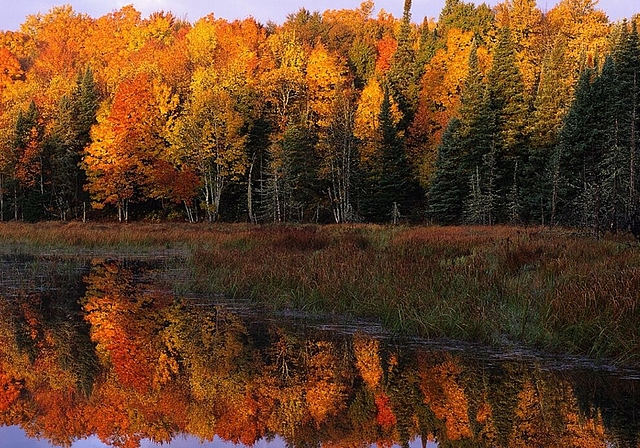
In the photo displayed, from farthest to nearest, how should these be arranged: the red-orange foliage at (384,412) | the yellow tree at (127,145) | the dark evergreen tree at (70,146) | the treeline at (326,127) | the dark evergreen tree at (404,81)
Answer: the dark evergreen tree at (404,81)
the dark evergreen tree at (70,146)
the yellow tree at (127,145)
the treeline at (326,127)
the red-orange foliage at (384,412)

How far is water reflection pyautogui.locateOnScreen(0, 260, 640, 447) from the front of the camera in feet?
18.1

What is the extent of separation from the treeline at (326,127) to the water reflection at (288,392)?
2470 cm

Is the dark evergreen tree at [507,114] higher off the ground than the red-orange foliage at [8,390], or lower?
higher

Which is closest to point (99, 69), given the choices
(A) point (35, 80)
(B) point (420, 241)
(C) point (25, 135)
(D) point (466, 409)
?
(A) point (35, 80)

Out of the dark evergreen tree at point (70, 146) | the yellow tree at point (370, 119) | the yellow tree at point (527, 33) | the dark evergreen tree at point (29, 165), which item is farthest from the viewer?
the dark evergreen tree at point (70, 146)

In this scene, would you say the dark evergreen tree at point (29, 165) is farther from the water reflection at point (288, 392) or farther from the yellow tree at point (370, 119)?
the water reflection at point (288, 392)

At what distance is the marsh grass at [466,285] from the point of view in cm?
775

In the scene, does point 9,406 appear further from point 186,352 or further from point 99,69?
point 99,69

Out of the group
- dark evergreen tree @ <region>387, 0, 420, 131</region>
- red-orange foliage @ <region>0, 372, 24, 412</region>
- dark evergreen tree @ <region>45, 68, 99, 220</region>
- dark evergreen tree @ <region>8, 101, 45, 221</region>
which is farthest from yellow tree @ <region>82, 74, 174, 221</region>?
red-orange foliage @ <region>0, 372, 24, 412</region>

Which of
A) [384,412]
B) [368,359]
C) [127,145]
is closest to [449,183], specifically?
[127,145]

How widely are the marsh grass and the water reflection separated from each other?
0.74m

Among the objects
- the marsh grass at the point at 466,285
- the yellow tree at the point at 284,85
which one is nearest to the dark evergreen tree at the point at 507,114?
the yellow tree at the point at 284,85

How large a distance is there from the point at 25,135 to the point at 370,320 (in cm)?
4142

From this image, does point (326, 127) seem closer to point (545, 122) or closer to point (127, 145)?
point (127, 145)
